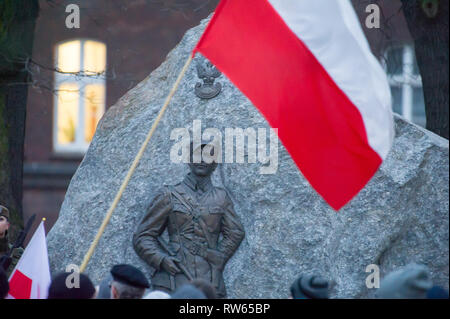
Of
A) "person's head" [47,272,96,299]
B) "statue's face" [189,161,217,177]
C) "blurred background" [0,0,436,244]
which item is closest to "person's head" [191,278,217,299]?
"person's head" [47,272,96,299]

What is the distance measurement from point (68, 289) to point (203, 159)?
223 cm

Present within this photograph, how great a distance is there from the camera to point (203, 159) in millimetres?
7910

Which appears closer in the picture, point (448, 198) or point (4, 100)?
point (448, 198)

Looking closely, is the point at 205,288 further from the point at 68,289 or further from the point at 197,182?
the point at 197,182

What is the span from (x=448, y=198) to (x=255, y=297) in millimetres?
1695

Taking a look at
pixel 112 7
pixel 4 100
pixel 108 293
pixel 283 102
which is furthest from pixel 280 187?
pixel 112 7

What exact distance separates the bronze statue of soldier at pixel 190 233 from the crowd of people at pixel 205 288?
1.59 metres

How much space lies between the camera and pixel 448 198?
8.07 m

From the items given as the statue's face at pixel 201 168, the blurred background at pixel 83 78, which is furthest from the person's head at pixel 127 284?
the blurred background at pixel 83 78

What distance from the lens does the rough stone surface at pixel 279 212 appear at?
310 inches

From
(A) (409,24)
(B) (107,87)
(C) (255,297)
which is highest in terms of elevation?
(B) (107,87)

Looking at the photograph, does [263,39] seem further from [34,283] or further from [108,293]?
[34,283]

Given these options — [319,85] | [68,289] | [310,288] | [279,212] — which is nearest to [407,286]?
[310,288]

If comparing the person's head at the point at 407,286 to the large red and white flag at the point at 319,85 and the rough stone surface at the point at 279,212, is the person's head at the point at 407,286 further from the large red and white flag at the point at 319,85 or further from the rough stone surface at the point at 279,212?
the rough stone surface at the point at 279,212
